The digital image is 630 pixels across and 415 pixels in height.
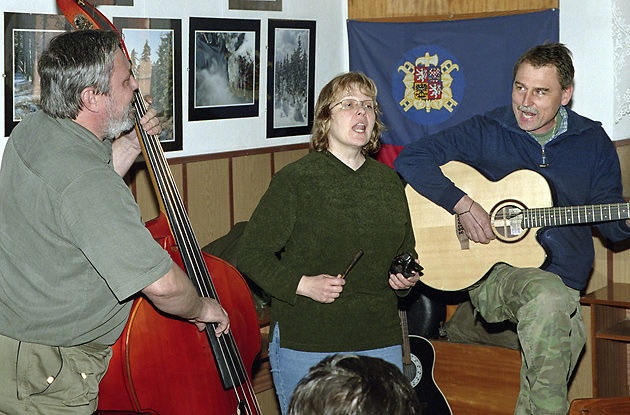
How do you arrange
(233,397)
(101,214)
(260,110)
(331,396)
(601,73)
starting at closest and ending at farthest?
(331,396)
(101,214)
(233,397)
(601,73)
(260,110)

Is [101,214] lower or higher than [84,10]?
lower

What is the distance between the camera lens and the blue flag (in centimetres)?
414

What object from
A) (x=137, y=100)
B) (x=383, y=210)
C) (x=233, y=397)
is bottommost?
(x=233, y=397)

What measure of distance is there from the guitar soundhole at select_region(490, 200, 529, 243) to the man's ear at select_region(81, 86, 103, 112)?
68.3 inches

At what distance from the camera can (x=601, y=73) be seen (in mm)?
3848

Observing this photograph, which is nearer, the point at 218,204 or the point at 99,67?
the point at 99,67

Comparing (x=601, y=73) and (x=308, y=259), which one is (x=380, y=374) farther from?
(x=601, y=73)

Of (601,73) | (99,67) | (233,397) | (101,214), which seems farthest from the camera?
(601,73)

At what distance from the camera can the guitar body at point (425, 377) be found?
3588 mm

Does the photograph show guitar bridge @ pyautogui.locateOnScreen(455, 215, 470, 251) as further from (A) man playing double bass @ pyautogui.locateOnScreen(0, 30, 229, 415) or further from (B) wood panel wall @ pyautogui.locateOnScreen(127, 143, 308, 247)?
(B) wood panel wall @ pyautogui.locateOnScreen(127, 143, 308, 247)

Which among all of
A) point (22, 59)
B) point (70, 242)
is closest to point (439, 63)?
point (22, 59)

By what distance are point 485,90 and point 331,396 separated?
3.47m

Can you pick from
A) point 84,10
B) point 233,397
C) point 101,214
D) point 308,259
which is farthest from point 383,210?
point 84,10

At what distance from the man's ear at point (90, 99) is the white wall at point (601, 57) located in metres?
2.87
